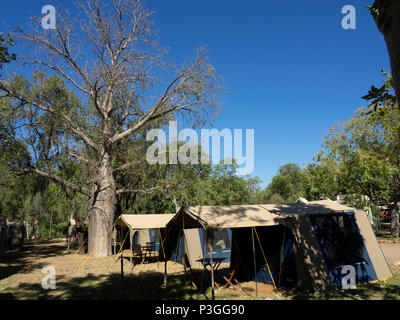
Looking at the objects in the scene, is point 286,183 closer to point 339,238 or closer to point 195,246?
A: point 195,246

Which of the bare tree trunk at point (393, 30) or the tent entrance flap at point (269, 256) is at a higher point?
the bare tree trunk at point (393, 30)

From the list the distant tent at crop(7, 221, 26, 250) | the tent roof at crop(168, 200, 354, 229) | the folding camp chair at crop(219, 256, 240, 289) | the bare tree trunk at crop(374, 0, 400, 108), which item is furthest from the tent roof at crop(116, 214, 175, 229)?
the bare tree trunk at crop(374, 0, 400, 108)

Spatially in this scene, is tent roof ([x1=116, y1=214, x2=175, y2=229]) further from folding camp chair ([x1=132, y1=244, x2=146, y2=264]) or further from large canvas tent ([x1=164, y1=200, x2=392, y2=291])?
large canvas tent ([x1=164, y1=200, x2=392, y2=291])

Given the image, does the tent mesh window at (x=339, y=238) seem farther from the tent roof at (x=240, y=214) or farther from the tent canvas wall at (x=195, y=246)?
the tent canvas wall at (x=195, y=246)

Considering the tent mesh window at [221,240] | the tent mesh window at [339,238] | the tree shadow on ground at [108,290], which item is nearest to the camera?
the tree shadow on ground at [108,290]

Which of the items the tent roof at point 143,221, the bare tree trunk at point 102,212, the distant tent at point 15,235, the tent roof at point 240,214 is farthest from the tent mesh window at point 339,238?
the distant tent at point 15,235

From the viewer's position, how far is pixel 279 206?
9.88 m

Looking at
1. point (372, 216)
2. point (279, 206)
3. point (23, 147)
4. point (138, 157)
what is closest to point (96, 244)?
point (138, 157)

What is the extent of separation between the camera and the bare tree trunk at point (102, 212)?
52.0 feet

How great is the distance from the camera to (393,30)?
8.30ft

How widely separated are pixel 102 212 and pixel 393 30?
619 inches

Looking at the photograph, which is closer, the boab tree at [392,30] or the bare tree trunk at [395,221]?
the boab tree at [392,30]

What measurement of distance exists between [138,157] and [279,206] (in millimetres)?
10395

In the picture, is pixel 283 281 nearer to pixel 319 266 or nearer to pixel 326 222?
pixel 319 266
